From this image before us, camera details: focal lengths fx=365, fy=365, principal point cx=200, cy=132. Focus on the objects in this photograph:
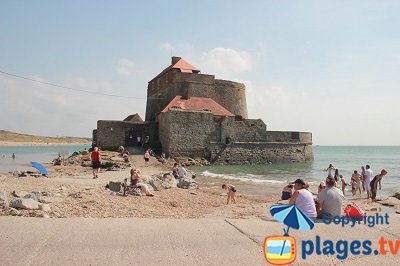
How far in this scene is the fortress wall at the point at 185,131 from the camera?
1288 inches

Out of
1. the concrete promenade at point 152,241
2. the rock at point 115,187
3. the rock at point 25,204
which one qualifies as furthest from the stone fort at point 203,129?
the concrete promenade at point 152,241

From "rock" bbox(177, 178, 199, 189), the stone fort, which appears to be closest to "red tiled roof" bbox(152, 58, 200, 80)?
the stone fort

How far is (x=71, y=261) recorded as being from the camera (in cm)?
448

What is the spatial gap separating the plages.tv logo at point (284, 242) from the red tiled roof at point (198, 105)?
1202 inches

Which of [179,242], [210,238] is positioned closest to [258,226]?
[210,238]

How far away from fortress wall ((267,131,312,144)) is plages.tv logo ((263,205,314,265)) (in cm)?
3324

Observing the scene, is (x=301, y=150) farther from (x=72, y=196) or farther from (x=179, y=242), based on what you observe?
(x=179, y=242)

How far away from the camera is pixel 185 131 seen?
33.2 meters

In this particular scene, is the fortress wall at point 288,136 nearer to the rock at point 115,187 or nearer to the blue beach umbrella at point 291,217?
the rock at point 115,187

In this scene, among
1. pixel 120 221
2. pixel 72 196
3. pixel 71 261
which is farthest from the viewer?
pixel 72 196

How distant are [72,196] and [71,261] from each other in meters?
5.53

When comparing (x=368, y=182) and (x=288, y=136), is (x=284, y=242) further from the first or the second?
(x=288, y=136)

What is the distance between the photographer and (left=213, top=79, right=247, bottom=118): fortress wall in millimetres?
41500

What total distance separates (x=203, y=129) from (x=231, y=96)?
9.67 meters
